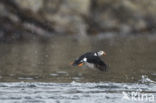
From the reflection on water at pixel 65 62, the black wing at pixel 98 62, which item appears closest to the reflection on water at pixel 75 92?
the black wing at pixel 98 62

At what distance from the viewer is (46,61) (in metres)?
24.4

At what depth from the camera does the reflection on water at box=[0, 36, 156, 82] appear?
19.1 meters

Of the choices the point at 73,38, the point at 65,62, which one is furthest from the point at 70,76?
the point at 73,38

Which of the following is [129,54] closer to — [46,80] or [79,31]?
[46,80]

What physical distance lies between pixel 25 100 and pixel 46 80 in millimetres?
4054

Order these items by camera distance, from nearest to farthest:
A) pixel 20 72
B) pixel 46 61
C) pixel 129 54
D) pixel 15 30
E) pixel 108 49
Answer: pixel 20 72
pixel 46 61
pixel 129 54
pixel 108 49
pixel 15 30

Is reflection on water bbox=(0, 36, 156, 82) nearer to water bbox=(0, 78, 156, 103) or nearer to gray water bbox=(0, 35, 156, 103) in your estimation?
gray water bbox=(0, 35, 156, 103)

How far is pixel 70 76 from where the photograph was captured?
63.8ft

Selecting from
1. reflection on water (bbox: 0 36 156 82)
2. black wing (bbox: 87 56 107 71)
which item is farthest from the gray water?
black wing (bbox: 87 56 107 71)

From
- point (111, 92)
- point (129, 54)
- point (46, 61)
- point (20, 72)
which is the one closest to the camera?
point (111, 92)

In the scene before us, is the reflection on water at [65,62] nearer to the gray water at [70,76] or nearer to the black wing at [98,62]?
the gray water at [70,76]

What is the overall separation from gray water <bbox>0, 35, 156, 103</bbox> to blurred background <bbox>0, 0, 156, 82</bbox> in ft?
0.12

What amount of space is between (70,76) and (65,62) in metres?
4.68

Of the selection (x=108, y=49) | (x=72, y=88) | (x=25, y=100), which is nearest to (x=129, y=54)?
(x=108, y=49)
